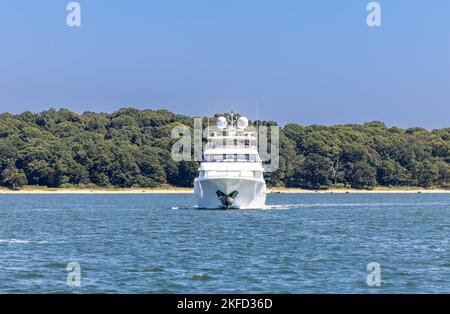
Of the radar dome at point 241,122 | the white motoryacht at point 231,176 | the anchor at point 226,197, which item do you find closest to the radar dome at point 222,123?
the radar dome at point 241,122

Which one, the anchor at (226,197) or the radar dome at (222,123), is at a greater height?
the radar dome at (222,123)

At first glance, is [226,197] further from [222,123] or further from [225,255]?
[225,255]

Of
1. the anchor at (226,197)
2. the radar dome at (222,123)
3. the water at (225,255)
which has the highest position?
the radar dome at (222,123)

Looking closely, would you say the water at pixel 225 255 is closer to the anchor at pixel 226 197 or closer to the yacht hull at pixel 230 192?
the yacht hull at pixel 230 192

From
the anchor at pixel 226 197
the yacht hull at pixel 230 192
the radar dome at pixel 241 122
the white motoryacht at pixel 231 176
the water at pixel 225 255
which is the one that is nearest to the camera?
the water at pixel 225 255

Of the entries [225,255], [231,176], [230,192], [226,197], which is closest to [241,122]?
[231,176]

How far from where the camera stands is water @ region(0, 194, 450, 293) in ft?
127

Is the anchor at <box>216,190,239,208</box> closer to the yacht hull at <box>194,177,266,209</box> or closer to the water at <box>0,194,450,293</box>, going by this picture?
the yacht hull at <box>194,177,266,209</box>

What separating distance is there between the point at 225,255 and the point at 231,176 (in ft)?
147

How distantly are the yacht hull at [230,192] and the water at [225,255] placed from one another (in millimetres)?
7973

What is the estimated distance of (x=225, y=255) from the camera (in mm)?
51219

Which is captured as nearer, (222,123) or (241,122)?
(222,123)

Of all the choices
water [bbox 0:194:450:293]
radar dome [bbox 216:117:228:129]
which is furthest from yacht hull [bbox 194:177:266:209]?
radar dome [bbox 216:117:228:129]

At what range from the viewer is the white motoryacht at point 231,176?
95125 millimetres
